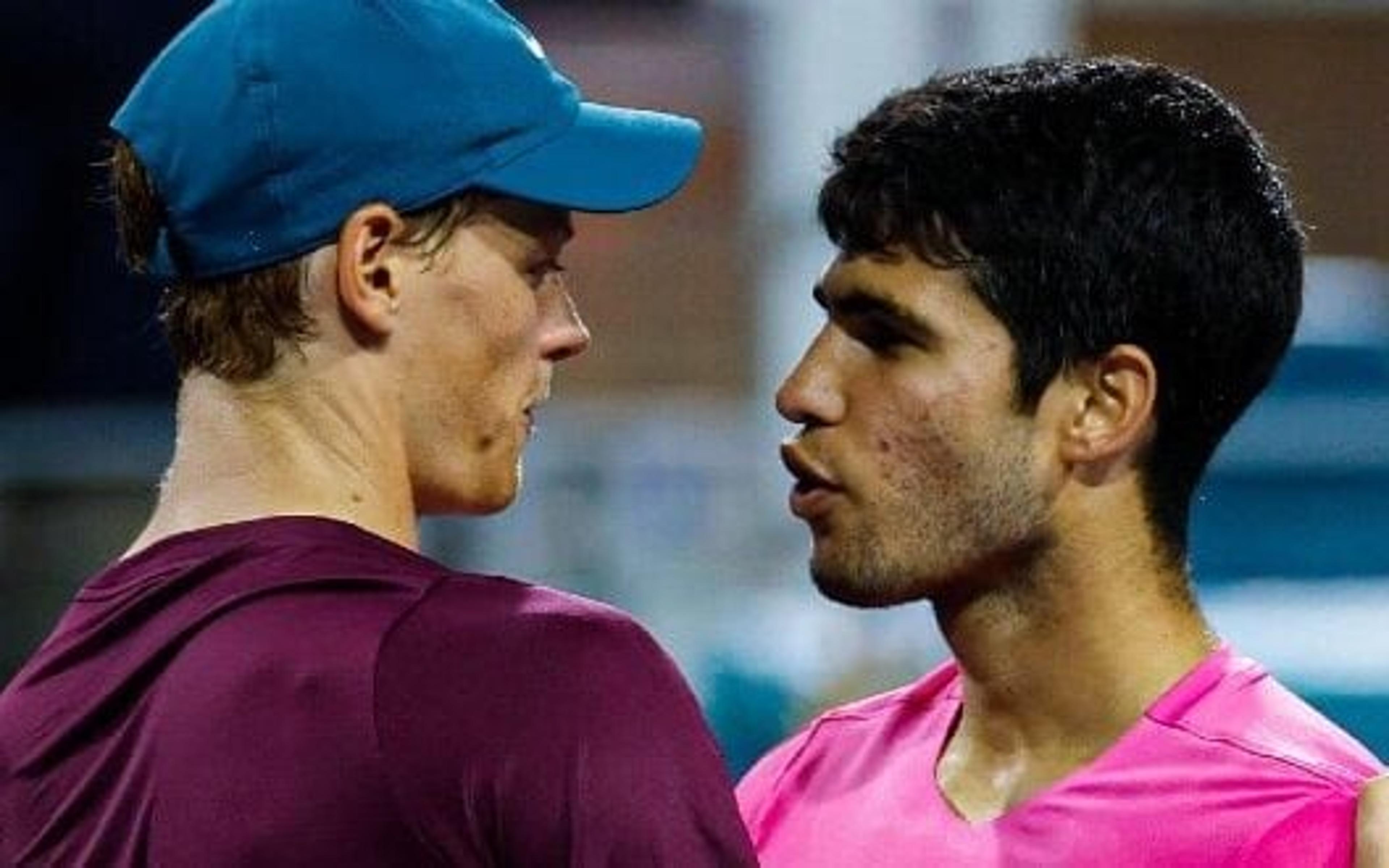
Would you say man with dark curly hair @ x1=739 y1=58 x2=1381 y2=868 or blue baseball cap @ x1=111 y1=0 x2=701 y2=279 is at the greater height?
blue baseball cap @ x1=111 y1=0 x2=701 y2=279

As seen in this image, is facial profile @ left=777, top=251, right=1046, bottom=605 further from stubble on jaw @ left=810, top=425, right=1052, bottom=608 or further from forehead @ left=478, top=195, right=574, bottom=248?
forehead @ left=478, top=195, right=574, bottom=248

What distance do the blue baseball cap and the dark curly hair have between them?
0.48 m

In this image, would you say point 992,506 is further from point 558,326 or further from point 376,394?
point 376,394

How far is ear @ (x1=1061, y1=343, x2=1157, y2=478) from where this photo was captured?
6.94 ft

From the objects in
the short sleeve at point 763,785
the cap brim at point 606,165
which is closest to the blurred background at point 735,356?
the short sleeve at point 763,785

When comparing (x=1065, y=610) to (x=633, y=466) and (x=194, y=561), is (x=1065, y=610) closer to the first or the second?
(x=194, y=561)

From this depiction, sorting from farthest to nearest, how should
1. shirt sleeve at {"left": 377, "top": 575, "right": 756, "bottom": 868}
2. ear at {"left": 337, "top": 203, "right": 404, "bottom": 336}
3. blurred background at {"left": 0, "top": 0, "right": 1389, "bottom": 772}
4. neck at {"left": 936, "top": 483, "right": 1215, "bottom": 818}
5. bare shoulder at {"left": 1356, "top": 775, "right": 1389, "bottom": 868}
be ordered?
blurred background at {"left": 0, "top": 0, "right": 1389, "bottom": 772} → neck at {"left": 936, "top": 483, "right": 1215, "bottom": 818} → bare shoulder at {"left": 1356, "top": 775, "right": 1389, "bottom": 868} → ear at {"left": 337, "top": 203, "right": 404, "bottom": 336} → shirt sleeve at {"left": 377, "top": 575, "right": 756, "bottom": 868}

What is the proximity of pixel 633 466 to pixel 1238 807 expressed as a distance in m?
3.12

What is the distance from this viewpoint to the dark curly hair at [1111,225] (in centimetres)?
210

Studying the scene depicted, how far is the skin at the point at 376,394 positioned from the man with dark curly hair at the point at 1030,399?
1.62 ft

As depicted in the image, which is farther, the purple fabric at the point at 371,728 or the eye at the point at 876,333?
the eye at the point at 876,333

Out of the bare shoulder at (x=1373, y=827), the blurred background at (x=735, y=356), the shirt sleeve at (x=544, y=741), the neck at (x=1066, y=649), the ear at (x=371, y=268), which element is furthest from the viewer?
the blurred background at (x=735, y=356)

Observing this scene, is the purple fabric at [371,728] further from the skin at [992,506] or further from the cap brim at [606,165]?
the skin at [992,506]

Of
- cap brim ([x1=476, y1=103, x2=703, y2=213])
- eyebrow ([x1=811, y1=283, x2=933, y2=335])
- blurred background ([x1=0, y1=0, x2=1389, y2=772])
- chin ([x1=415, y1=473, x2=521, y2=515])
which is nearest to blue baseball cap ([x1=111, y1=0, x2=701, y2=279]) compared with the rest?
cap brim ([x1=476, y1=103, x2=703, y2=213])
